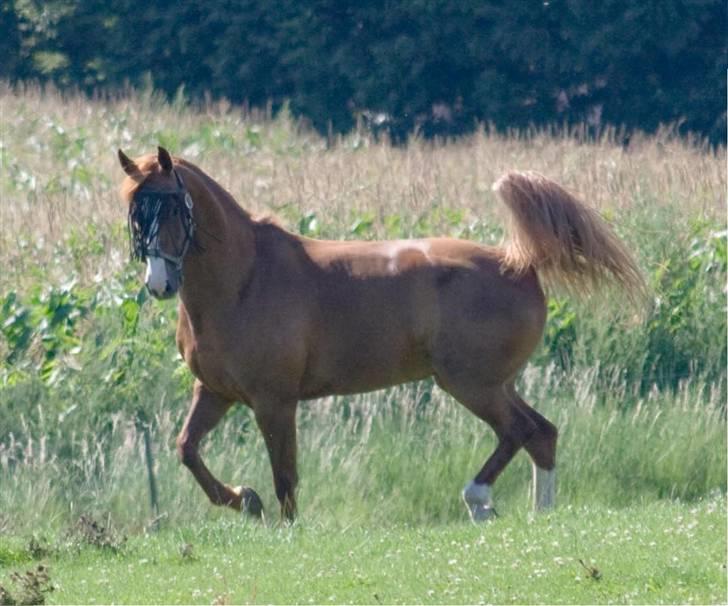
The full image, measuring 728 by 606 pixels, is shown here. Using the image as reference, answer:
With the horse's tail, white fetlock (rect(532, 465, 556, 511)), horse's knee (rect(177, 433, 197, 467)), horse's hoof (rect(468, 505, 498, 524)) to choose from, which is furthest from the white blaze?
white fetlock (rect(532, 465, 556, 511))

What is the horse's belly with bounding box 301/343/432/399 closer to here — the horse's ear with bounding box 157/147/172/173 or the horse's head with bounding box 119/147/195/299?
the horse's head with bounding box 119/147/195/299

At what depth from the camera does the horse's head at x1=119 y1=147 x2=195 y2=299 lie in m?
9.06

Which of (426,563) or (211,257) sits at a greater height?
(211,257)

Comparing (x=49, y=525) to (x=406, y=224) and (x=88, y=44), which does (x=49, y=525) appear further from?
(x=88, y=44)

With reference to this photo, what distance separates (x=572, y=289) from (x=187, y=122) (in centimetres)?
1858

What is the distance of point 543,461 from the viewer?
1005 cm

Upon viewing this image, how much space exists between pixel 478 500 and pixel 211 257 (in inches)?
87.0

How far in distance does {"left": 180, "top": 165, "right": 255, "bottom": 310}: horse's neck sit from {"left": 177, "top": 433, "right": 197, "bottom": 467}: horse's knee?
82 cm

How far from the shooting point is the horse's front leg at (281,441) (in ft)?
31.6

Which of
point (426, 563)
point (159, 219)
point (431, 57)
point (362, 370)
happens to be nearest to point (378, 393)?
point (362, 370)

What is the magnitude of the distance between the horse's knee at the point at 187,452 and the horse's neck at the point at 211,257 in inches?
32.4

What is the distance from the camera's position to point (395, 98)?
3659cm

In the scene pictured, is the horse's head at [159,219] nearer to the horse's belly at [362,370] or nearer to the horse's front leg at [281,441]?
the horse's front leg at [281,441]

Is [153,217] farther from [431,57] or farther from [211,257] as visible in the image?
[431,57]
